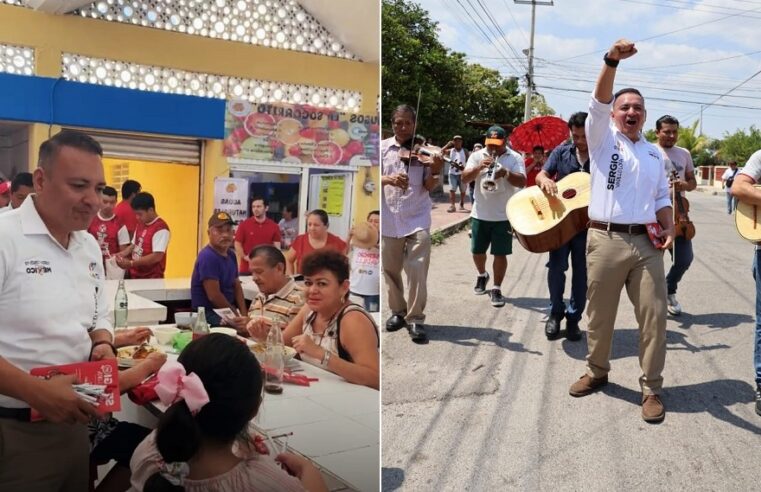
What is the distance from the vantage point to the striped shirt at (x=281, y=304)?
1721 millimetres

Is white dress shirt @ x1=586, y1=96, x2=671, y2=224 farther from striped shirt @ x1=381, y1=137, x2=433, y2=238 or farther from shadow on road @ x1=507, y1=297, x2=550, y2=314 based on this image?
shadow on road @ x1=507, y1=297, x2=550, y2=314

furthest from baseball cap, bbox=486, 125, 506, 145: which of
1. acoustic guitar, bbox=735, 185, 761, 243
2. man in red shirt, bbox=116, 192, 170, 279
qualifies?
man in red shirt, bbox=116, 192, 170, 279

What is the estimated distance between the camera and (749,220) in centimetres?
243

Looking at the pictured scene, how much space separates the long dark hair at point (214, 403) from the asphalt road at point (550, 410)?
32.2 inches

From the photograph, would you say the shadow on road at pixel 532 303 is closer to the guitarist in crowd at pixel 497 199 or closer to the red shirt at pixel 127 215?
the guitarist in crowd at pixel 497 199

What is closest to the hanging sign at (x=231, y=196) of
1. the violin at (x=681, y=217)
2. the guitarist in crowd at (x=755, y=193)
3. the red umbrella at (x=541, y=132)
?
the guitarist in crowd at (x=755, y=193)

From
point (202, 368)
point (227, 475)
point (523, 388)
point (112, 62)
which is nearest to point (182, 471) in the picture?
point (227, 475)

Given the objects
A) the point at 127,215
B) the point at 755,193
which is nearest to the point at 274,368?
the point at 127,215

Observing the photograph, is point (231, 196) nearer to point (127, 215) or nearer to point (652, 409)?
point (127, 215)

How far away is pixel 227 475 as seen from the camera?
1.23 meters

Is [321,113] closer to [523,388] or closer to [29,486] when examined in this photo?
[29,486]

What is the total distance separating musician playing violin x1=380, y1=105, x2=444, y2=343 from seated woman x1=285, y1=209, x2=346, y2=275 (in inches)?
44.4

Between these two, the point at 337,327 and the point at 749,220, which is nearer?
the point at 337,327

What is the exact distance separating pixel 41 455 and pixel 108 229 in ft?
1.28
